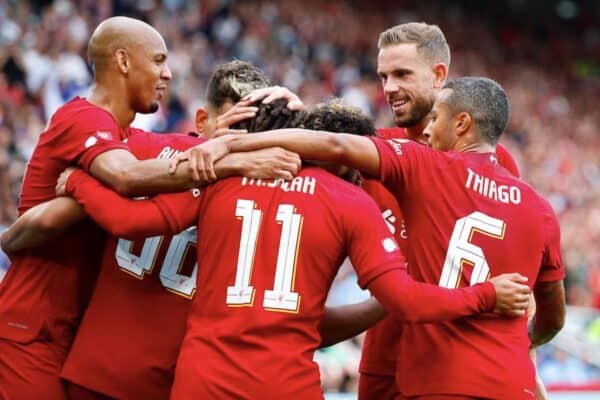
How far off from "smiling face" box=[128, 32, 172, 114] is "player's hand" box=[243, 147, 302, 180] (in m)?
0.99

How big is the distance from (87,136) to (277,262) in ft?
3.55

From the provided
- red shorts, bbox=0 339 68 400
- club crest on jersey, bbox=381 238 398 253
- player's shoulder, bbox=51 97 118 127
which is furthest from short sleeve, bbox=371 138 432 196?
red shorts, bbox=0 339 68 400

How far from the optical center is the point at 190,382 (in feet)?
12.8

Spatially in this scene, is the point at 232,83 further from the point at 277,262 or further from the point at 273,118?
the point at 277,262

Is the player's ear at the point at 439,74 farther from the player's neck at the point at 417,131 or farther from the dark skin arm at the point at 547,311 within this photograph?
the dark skin arm at the point at 547,311

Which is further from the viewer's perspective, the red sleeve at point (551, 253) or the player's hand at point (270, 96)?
the red sleeve at point (551, 253)

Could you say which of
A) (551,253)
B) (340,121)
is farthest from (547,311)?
(340,121)

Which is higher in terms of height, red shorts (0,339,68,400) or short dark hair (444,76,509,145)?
short dark hair (444,76,509,145)

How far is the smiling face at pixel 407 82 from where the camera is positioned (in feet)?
17.8

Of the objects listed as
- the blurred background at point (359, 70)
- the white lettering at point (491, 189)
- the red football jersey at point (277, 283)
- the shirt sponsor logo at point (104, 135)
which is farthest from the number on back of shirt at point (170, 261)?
the white lettering at point (491, 189)

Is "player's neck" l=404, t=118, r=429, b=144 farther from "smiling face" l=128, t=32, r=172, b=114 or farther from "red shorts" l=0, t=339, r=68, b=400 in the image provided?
"red shorts" l=0, t=339, r=68, b=400

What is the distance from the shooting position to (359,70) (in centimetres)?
1850

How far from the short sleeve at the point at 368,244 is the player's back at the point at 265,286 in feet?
0.04

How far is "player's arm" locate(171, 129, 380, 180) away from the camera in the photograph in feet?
13.3
